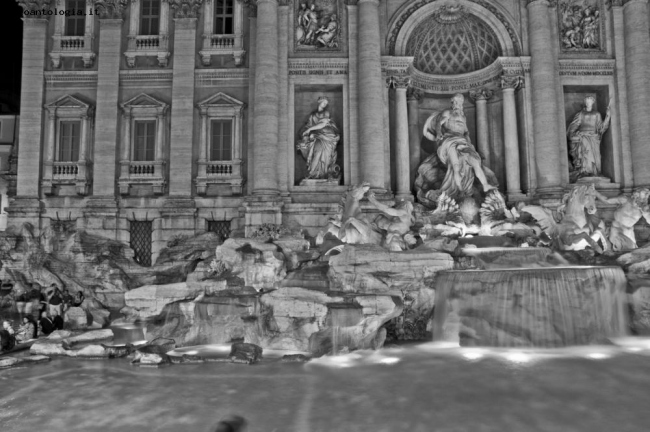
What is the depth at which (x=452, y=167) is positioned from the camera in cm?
1848

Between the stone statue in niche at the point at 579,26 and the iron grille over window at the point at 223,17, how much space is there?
1340 cm

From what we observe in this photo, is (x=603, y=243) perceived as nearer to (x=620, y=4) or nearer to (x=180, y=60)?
(x=620, y=4)

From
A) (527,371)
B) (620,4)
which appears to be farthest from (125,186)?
(620,4)

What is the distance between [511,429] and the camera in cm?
657

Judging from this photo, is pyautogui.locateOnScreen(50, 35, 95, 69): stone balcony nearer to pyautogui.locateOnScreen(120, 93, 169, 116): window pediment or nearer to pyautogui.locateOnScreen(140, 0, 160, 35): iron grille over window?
pyautogui.locateOnScreen(140, 0, 160, 35): iron grille over window

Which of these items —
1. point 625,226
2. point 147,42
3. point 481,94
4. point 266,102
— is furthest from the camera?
point 481,94

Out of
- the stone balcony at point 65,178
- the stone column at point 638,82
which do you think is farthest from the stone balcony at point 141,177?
the stone column at point 638,82

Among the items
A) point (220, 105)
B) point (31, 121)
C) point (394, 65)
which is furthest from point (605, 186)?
point (31, 121)

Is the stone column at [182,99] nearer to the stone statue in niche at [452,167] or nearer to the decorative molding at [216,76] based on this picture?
the decorative molding at [216,76]

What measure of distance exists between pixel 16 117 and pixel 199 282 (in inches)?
806

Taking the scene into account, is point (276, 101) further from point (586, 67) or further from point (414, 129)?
point (586, 67)

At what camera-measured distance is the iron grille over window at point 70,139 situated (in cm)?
1992

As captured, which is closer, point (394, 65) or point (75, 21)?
point (394, 65)

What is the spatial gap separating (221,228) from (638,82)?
17023mm
